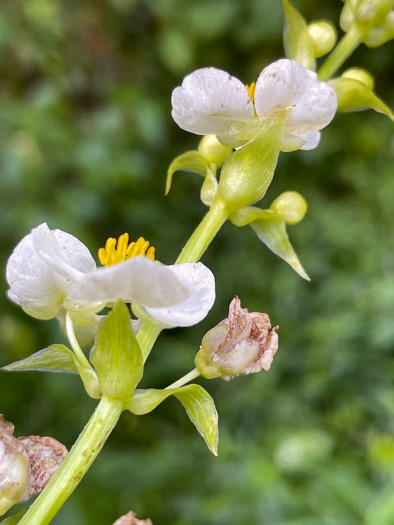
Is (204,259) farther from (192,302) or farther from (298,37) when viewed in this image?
(192,302)

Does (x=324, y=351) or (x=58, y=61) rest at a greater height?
(x=58, y=61)

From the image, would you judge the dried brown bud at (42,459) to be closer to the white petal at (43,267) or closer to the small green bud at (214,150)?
the white petal at (43,267)

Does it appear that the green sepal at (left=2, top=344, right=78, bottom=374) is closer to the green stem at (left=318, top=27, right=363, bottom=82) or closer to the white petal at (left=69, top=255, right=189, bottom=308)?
the white petal at (left=69, top=255, right=189, bottom=308)

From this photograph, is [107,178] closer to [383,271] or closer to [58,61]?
[58,61]

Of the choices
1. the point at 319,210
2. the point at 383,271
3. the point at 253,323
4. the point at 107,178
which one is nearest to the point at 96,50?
the point at 107,178

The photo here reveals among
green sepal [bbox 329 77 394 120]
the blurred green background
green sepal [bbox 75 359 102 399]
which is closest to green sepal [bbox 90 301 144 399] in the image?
green sepal [bbox 75 359 102 399]

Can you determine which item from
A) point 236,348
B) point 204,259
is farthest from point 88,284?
point 204,259
